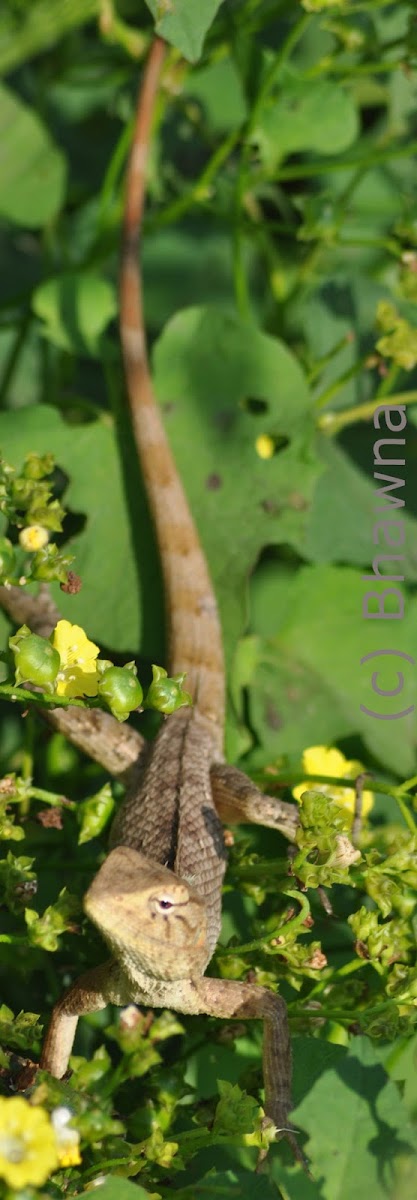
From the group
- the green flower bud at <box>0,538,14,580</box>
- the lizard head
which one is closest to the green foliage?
the green flower bud at <box>0,538,14,580</box>

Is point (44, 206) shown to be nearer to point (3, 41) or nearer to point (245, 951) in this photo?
point (3, 41)

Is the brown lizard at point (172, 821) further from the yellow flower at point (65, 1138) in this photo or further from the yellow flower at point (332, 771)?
the yellow flower at point (65, 1138)

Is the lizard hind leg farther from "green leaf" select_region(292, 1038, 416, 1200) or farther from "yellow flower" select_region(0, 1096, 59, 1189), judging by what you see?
"yellow flower" select_region(0, 1096, 59, 1189)

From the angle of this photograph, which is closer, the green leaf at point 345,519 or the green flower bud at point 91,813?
the green flower bud at point 91,813

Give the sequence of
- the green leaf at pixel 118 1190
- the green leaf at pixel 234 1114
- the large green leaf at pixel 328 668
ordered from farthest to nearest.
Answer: the large green leaf at pixel 328 668
the green leaf at pixel 234 1114
the green leaf at pixel 118 1190

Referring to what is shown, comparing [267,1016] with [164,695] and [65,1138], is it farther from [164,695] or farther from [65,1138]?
[164,695]

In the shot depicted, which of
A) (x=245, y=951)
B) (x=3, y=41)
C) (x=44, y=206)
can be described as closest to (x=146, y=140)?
(x=44, y=206)

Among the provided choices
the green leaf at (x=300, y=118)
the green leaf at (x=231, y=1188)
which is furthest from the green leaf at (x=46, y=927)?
the green leaf at (x=300, y=118)
